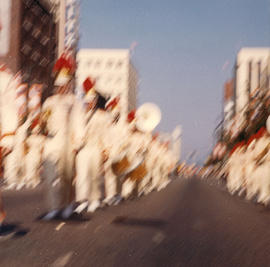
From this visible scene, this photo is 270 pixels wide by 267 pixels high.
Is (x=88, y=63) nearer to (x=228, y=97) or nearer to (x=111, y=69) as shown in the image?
(x=111, y=69)

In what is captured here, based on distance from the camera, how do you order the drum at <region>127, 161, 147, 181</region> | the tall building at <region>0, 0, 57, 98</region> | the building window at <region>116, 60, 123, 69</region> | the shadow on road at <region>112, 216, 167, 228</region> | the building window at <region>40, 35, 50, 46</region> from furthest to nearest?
1. the building window at <region>116, 60, 123, 69</region>
2. the building window at <region>40, 35, 50, 46</region>
3. the tall building at <region>0, 0, 57, 98</region>
4. the drum at <region>127, 161, 147, 181</region>
5. the shadow on road at <region>112, 216, 167, 228</region>

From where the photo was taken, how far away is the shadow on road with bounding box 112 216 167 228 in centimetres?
814

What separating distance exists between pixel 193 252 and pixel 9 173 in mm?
16823

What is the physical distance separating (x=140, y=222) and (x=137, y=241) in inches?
80.7

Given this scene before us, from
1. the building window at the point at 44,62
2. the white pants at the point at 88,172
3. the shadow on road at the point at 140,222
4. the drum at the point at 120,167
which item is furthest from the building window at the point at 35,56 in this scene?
the shadow on road at the point at 140,222

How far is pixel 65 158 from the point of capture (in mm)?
9727

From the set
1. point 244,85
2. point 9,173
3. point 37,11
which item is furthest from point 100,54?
point 9,173

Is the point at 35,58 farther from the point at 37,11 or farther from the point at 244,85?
the point at 244,85

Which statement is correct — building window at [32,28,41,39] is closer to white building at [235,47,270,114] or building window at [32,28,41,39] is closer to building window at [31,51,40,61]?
building window at [31,51,40,61]

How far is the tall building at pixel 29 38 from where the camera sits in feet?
181

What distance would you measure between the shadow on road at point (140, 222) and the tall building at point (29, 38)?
45424 mm

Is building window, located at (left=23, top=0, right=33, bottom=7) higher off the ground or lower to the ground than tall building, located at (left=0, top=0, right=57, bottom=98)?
higher

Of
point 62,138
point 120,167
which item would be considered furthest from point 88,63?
point 62,138

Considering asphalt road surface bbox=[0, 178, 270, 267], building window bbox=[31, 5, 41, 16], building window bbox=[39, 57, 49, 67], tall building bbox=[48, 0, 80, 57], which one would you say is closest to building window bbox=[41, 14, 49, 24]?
building window bbox=[31, 5, 41, 16]
